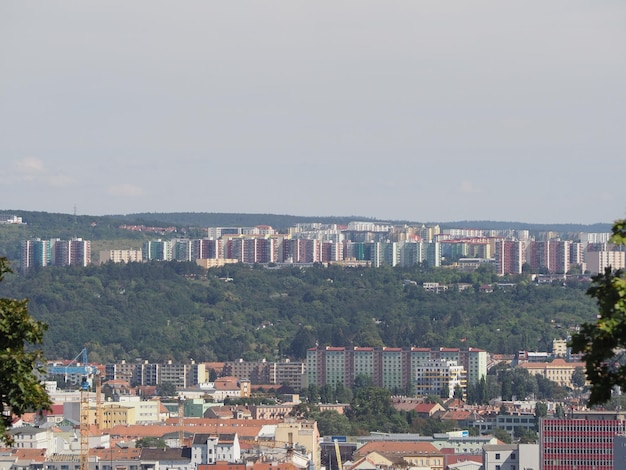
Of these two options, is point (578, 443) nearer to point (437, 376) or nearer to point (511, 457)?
point (511, 457)

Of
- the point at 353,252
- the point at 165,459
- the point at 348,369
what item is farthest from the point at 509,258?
the point at 165,459

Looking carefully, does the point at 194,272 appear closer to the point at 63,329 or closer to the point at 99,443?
the point at 63,329

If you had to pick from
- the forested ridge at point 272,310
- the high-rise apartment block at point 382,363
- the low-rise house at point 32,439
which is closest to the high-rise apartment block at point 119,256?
the forested ridge at point 272,310

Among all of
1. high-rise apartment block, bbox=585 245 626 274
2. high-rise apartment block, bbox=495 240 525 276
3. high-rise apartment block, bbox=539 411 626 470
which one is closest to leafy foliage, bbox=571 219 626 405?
high-rise apartment block, bbox=539 411 626 470

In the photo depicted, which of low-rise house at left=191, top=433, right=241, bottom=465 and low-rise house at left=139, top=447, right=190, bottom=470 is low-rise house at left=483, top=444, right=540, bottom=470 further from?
low-rise house at left=139, top=447, right=190, bottom=470

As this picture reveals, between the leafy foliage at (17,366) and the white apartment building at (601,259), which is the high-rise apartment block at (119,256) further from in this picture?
the leafy foliage at (17,366)

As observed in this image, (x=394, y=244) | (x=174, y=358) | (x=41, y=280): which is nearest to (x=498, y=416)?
(x=174, y=358)
